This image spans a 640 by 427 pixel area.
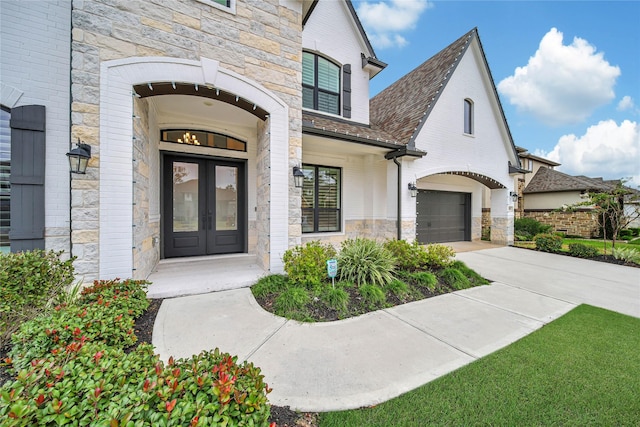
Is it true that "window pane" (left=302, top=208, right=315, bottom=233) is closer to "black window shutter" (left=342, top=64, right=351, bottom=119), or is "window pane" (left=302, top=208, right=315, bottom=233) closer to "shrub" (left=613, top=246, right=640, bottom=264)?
"black window shutter" (left=342, top=64, right=351, bottom=119)

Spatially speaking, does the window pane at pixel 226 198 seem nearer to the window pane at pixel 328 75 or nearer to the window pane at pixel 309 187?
the window pane at pixel 309 187

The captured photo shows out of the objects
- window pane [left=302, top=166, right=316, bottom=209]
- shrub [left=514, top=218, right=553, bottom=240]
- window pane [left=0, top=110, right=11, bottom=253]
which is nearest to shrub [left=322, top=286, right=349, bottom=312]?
window pane [left=302, top=166, right=316, bottom=209]

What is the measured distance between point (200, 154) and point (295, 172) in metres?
3.11

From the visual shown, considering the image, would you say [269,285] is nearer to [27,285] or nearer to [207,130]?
[27,285]

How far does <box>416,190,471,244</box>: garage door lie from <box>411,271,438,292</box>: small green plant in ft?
19.0

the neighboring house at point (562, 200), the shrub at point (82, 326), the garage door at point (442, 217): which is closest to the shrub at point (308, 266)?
the shrub at point (82, 326)

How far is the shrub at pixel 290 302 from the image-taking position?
12.2 ft

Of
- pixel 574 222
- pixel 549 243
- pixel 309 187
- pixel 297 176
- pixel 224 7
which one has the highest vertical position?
pixel 224 7

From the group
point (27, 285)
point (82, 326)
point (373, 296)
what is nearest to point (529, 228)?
point (373, 296)

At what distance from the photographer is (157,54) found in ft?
13.6

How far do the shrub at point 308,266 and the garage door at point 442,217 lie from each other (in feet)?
23.8

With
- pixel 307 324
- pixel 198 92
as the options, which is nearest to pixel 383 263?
pixel 307 324

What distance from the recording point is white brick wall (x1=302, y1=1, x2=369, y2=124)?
7824 mm

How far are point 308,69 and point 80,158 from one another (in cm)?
657
